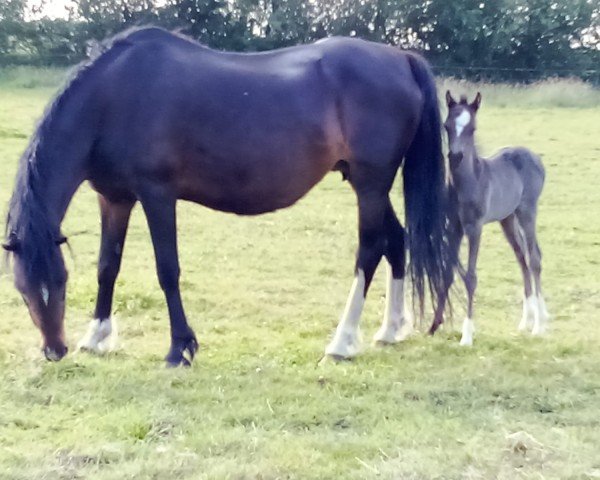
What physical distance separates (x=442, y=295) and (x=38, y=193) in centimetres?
257

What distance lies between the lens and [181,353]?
493 cm

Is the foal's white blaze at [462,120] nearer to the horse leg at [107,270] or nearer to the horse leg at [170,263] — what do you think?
the horse leg at [170,263]

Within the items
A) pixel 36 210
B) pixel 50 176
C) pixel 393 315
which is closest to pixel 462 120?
pixel 393 315

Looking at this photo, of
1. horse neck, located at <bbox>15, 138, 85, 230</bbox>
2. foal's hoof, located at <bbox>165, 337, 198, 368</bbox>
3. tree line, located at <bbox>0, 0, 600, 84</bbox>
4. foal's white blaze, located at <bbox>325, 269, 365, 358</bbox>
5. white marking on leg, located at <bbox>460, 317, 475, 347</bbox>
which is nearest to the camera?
horse neck, located at <bbox>15, 138, 85, 230</bbox>

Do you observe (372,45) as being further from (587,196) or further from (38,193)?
(587,196)

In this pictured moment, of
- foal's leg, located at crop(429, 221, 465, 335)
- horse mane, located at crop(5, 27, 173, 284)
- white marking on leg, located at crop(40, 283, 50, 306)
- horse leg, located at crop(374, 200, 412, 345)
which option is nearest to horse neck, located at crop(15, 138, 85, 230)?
horse mane, located at crop(5, 27, 173, 284)

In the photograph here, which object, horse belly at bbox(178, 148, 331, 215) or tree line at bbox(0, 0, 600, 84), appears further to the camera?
tree line at bbox(0, 0, 600, 84)

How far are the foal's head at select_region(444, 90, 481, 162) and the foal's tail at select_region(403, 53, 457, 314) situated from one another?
0.10 metres

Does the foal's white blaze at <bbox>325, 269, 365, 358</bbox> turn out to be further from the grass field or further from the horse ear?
the horse ear

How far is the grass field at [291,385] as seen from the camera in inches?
138

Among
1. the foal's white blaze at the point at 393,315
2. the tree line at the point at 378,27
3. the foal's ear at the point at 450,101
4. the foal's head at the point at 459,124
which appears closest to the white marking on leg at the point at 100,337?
the foal's white blaze at the point at 393,315

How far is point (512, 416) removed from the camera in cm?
417

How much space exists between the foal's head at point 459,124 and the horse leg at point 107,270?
2.12 meters

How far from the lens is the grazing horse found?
5648mm
